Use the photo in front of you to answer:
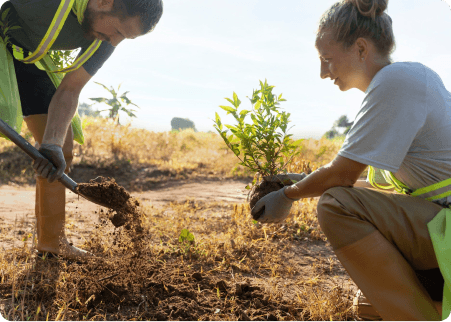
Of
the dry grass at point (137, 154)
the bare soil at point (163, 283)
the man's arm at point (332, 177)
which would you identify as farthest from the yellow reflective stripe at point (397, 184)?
the dry grass at point (137, 154)

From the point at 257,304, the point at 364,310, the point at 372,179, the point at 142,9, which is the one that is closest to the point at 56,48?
the point at 142,9

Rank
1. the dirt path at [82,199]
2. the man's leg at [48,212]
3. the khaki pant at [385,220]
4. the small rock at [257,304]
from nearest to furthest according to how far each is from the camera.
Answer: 1. the khaki pant at [385,220]
2. the small rock at [257,304]
3. the man's leg at [48,212]
4. the dirt path at [82,199]

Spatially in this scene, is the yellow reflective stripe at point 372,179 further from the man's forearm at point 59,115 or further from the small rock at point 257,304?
the man's forearm at point 59,115

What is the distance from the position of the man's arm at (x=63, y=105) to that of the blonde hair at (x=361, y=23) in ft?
5.70

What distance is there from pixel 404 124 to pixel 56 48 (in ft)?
7.52

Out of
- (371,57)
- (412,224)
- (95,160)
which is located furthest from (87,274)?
(95,160)

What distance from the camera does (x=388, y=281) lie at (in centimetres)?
145

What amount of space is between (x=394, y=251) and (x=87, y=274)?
1782 millimetres

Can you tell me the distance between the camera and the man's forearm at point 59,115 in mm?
2234

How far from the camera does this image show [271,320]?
1872mm

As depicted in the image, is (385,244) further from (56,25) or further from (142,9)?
(56,25)

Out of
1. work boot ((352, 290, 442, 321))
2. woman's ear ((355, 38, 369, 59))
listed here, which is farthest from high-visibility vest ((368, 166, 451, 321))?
woman's ear ((355, 38, 369, 59))

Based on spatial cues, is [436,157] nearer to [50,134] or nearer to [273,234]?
[273,234]

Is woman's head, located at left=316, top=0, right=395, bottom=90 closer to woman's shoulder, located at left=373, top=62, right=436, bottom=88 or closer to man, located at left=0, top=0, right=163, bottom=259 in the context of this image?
woman's shoulder, located at left=373, top=62, right=436, bottom=88
